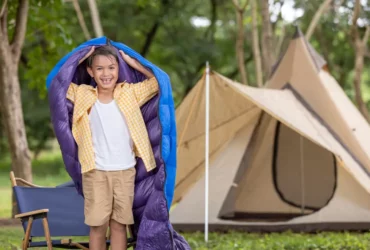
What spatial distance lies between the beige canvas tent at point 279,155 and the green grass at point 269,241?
335mm

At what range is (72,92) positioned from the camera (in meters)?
4.40

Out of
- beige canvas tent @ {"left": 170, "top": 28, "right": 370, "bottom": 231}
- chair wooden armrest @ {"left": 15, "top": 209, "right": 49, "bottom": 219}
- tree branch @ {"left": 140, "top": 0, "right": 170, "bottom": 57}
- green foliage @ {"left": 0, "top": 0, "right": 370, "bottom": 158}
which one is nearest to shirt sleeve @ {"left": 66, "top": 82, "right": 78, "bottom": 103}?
chair wooden armrest @ {"left": 15, "top": 209, "right": 49, "bottom": 219}

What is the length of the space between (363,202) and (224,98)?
62.5 inches

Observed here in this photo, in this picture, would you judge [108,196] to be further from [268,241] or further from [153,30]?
[153,30]

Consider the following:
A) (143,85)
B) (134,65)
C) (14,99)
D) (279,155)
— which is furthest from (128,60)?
(279,155)

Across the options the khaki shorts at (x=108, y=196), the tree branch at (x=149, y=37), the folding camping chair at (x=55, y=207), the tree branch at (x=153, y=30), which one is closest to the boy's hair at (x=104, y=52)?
the khaki shorts at (x=108, y=196)

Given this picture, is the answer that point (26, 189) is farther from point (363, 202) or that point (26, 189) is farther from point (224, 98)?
point (363, 202)

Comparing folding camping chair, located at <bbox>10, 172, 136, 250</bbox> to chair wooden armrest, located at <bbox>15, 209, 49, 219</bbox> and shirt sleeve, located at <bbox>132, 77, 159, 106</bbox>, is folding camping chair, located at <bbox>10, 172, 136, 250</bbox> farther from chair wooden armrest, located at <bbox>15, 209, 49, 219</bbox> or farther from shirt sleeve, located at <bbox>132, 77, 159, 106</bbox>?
shirt sleeve, located at <bbox>132, 77, 159, 106</bbox>

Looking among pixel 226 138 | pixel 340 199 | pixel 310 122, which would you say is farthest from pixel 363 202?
pixel 226 138

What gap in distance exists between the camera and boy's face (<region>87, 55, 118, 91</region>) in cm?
428

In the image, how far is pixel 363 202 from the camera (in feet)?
24.5

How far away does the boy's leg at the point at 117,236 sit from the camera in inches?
167

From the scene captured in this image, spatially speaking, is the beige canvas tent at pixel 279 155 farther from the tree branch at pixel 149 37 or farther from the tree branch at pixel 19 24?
the tree branch at pixel 149 37

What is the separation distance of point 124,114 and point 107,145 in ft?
0.63
